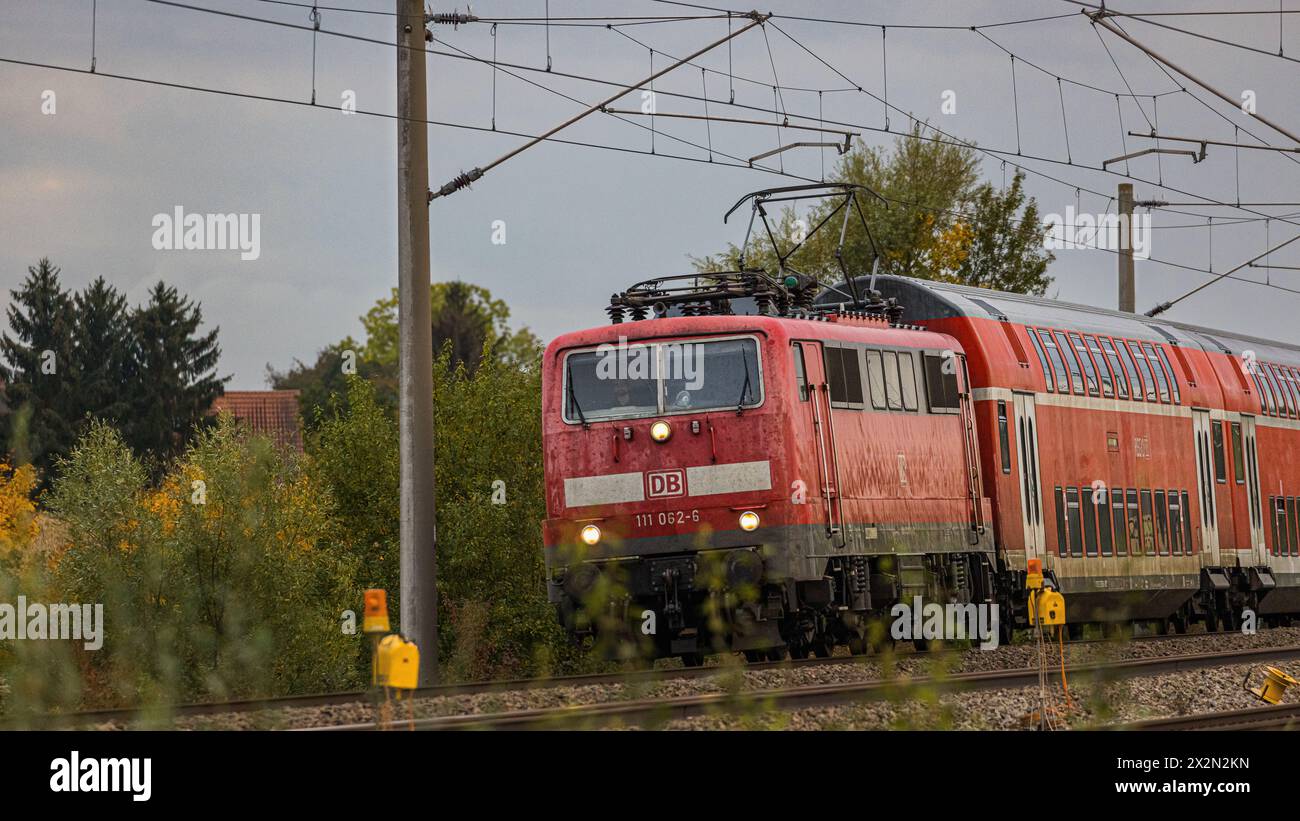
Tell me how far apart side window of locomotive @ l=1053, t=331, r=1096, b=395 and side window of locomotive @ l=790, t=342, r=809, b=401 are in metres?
6.80

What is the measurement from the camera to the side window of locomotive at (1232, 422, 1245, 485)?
93.3 feet

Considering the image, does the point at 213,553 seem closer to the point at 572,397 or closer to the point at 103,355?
the point at 572,397

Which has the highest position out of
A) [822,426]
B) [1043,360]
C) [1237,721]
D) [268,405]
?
[268,405]

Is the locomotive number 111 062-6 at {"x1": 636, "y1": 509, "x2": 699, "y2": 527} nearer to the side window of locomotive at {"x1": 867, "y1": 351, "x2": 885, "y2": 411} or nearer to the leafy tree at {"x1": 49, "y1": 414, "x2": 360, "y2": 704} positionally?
the side window of locomotive at {"x1": 867, "y1": 351, "x2": 885, "y2": 411}

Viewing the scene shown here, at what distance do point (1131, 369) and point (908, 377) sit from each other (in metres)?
6.69

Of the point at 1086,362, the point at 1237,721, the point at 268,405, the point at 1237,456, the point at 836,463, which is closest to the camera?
the point at 1237,721

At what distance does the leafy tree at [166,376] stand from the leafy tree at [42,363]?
280cm

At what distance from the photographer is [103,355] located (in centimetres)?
6694

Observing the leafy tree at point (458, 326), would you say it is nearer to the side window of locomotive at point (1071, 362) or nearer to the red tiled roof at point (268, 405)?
the red tiled roof at point (268, 405)

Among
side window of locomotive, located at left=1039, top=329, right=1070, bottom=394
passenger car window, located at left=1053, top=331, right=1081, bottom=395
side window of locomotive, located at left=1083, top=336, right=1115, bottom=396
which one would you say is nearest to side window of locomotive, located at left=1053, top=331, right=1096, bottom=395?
passenger car window, located at left=1053, top=331, right=1081, bottom=395

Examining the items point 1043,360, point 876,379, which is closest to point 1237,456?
point 1043,360

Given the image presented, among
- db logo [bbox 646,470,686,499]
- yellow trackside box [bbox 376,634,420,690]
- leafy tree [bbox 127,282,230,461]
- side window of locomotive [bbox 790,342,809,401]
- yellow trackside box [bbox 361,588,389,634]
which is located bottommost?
yellow trackside box [bbox 376,634,420,690]
